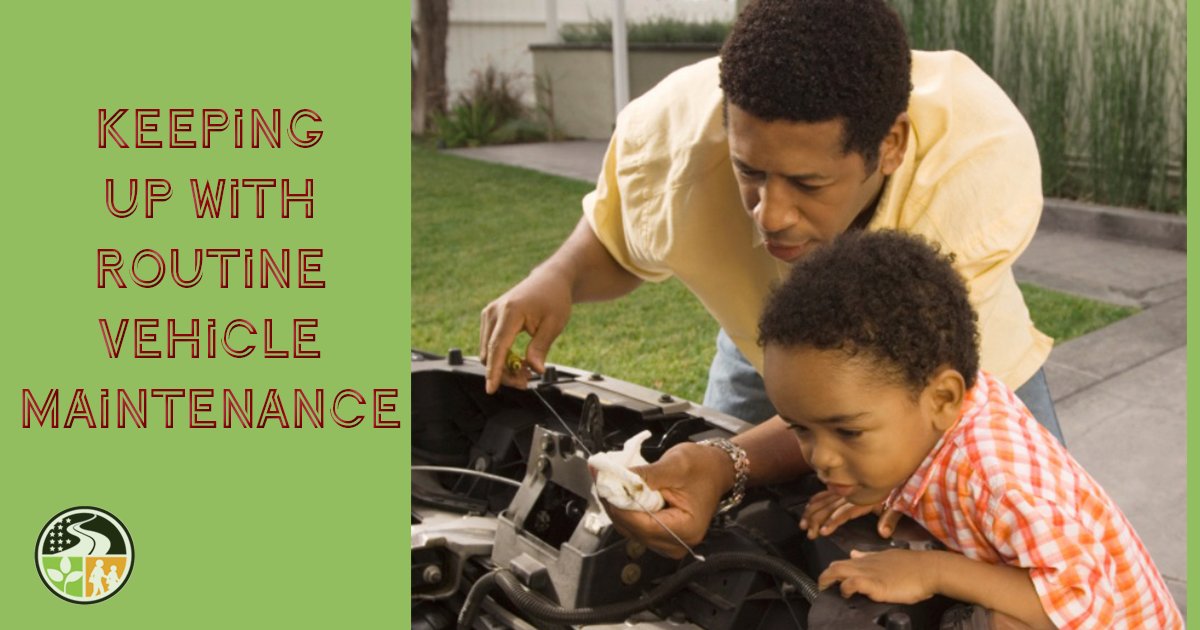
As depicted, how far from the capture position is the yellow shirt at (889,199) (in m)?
2.07

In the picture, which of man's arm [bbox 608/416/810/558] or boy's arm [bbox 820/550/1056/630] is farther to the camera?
man's arm [bbox 608/416/810/558]

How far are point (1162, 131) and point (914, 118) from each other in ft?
18.4

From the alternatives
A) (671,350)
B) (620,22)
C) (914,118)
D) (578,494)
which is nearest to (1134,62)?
(671,350)

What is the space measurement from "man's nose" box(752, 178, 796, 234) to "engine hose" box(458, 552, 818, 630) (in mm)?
520

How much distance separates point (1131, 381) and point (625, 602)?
136 inches

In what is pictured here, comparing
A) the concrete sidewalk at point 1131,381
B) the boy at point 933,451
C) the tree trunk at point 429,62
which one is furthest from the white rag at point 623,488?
the tree trunk at point 429,62

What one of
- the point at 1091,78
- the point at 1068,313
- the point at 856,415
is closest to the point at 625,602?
the point at 856,415

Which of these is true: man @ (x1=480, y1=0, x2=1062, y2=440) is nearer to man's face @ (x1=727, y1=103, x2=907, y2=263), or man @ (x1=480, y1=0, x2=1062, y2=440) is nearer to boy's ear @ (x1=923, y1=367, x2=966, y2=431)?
man's face @ (x1=727, y1=103, x2=907, y2=263)

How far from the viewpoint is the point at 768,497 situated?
82.3 inches

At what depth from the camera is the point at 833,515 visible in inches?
75.3

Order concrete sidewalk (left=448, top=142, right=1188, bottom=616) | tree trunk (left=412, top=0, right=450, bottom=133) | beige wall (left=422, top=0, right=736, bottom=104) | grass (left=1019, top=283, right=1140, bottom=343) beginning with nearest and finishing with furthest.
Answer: concrete sidewalk (left=448, top=142, right=1188, bottom=616), grass (left=1019, top=283, right=1140, bottom=343), tree trunk (left=412, top=0, right=450, bottom=133), beige wall (left=422, top=0, right=736, bottom=104)

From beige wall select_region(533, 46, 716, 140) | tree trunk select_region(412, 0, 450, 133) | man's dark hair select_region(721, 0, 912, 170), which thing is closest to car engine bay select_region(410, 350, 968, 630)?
man's dark hair select_region(721, 0, 912, 170)

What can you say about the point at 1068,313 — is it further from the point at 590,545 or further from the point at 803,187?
the point at 590,545

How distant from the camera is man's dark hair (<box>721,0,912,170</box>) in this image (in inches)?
74.4
